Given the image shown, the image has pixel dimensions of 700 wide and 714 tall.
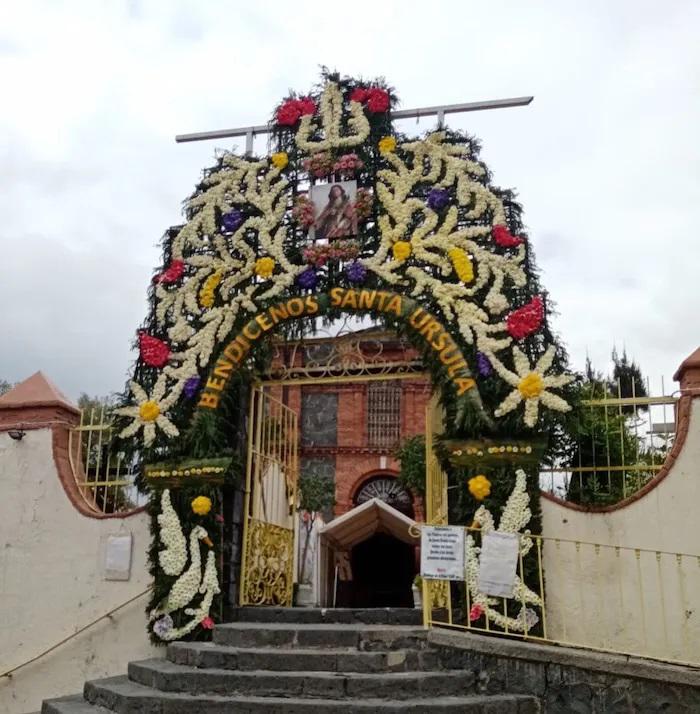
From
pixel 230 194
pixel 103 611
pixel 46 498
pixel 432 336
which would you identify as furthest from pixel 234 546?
pixel 230 194

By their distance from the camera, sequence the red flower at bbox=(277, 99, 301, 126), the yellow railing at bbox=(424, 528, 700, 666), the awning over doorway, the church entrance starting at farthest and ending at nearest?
the church entrance → the awning over doorway → the red flower at bbox=(277, 99, 301, 126) → the yellow railing at bbox=(424, 528, 700, 666)

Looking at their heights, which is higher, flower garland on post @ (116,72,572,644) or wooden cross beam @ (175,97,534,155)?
wooden cross beam @ (175,97,534,155)

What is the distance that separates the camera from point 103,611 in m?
8.62

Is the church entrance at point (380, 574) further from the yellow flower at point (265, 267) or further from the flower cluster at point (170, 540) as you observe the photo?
the yellow flower at point (265, 267)

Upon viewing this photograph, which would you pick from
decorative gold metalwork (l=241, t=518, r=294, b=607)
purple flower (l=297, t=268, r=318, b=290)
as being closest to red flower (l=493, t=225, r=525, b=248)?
purple flower (l=297, t=268, r=318, b=290)

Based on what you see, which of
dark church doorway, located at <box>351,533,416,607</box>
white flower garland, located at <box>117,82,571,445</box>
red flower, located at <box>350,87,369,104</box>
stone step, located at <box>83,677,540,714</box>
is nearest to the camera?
stone step, located at <box>83,677,540,714</box>

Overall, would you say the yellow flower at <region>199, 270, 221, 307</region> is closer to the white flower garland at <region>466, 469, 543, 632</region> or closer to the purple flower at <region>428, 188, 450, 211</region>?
the purple flower at <region>428, 188, 450, 211</region>

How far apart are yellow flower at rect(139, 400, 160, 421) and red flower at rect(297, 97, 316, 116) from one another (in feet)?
11.6

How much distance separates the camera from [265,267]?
8.66 meters

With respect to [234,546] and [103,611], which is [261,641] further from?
[103,611]

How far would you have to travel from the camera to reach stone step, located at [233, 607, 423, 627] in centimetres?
740

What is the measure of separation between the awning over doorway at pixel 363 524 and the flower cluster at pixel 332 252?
18.3 feet

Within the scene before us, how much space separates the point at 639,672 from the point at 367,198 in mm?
5048

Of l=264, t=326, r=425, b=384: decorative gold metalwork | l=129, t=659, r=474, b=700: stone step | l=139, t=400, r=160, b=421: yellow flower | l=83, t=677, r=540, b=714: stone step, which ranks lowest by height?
l=83, t=677, r=540, b=714: stone step
